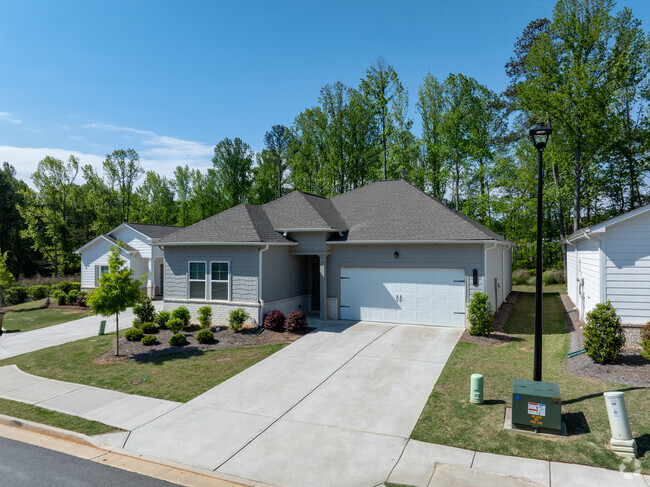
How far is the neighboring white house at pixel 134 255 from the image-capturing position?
83.5ft

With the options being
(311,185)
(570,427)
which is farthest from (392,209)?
(311,185)

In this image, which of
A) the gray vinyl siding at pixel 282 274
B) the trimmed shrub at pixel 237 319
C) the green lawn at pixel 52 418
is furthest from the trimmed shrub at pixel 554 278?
the green lawn at pixel 52 418

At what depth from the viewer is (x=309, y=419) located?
25.6 feet

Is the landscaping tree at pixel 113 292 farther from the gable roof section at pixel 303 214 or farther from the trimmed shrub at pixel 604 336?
the trimmed shrub at pixel 604 336

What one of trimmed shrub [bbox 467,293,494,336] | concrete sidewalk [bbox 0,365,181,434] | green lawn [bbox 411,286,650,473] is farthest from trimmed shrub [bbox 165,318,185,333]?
trimmed shrub [bbox 467,293,494,336]

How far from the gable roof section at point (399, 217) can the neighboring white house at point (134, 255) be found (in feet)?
43.6

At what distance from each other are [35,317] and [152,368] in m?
14.7

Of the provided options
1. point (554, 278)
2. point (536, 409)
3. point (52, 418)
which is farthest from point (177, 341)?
point (554, 278)

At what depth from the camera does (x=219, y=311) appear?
16047 mm

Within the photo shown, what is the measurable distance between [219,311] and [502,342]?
35.5 ft

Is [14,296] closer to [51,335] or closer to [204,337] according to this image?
[51,335]

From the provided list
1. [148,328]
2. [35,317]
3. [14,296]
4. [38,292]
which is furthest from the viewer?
[38,292]

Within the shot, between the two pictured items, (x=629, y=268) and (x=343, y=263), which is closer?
(x=629, y=268)

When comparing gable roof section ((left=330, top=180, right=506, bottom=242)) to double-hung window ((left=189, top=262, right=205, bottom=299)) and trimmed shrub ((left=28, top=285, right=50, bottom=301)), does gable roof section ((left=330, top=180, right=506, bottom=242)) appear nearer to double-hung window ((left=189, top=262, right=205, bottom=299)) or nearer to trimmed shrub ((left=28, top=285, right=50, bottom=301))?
double-hung window ((left=189, top=262, right=205, bottom=299))
